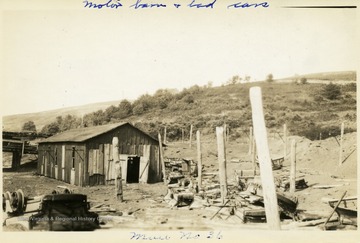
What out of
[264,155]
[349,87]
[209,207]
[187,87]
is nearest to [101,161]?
[187,87]

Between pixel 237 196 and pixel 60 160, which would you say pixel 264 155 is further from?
pixel 60 160

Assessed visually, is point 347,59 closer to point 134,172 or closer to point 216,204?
point 216,204

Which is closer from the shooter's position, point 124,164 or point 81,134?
point 81,134

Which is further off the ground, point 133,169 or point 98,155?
point 98,155

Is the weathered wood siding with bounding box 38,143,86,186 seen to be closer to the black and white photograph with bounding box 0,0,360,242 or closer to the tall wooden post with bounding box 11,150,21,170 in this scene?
the tall wooden post with bounding box 11,150,21,170
